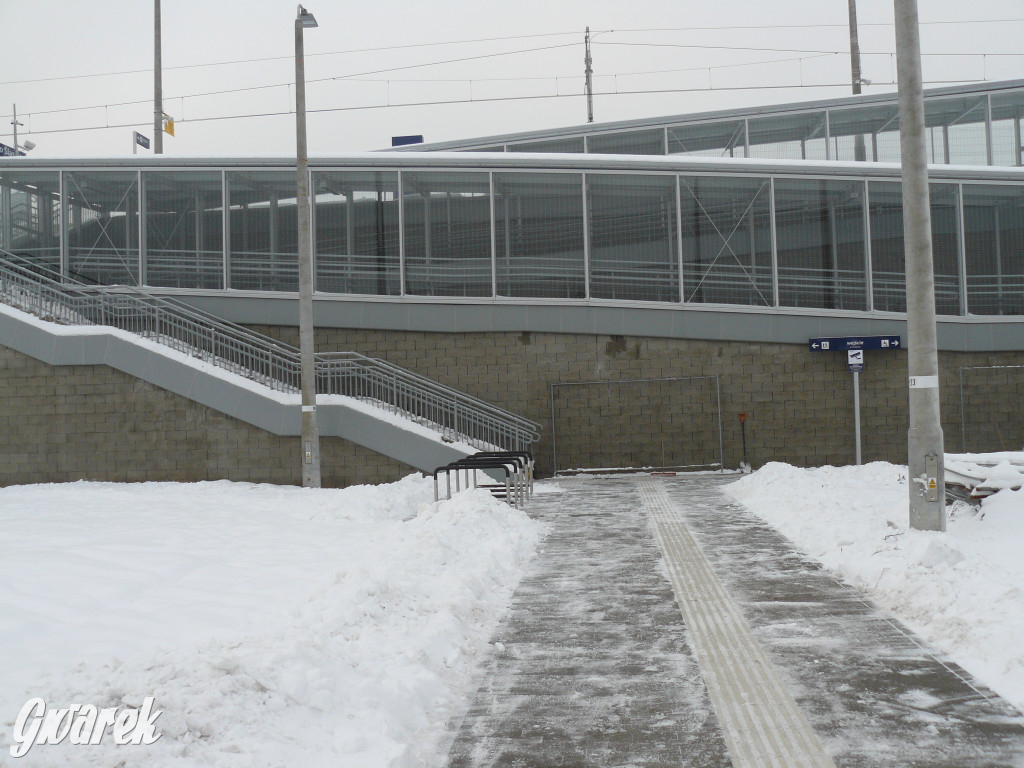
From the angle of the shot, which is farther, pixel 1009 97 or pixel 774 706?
pixel 1009 97

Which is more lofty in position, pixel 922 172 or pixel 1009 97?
pixel 1009 97

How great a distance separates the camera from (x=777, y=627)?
705 cm

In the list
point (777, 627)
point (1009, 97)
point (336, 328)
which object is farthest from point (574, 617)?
point (1009, 97)

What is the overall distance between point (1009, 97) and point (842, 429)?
15.7 m

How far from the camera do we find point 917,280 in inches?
404

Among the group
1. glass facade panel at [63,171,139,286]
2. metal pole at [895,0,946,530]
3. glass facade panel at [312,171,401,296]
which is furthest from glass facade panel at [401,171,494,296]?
metal pole at [895,0,946,530]

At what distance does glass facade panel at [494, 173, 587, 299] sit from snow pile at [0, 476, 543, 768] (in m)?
9.35

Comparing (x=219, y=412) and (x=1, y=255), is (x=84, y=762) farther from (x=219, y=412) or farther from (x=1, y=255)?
(x=1, y=255)

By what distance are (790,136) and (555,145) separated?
8.26m

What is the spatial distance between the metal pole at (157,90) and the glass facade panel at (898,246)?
25.5 m

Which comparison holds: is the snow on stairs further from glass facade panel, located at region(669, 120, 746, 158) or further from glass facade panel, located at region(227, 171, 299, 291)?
glass facade panel, located at region(669, 120, 746, 158)

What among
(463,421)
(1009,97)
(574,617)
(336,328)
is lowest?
(574,617)

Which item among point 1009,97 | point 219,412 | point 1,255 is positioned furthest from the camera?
point 1009,97

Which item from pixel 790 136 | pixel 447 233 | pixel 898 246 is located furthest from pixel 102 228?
pixel 790 136
